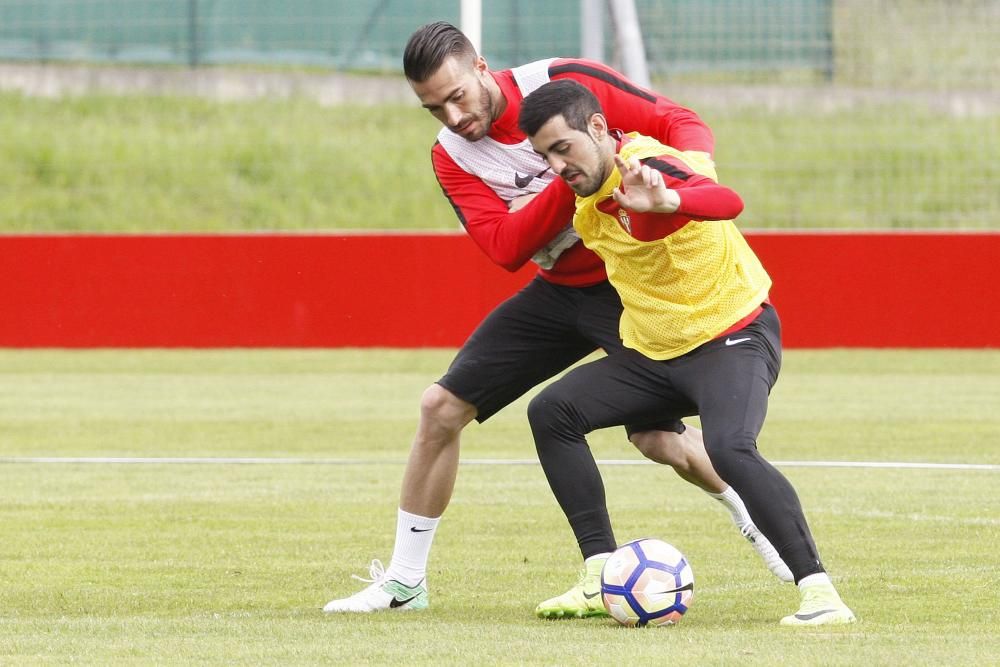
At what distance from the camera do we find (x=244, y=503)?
8453 millimetres

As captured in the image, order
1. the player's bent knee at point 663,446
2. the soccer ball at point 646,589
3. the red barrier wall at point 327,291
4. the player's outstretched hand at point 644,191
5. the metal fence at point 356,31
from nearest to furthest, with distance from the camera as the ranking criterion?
the player's outstretched hand at point 644,191 < the soccer ball at point 646,589 < the player's bent knee at point 663,446 < the red barrier wall at point 327,291 < the metal fence at point 356,31

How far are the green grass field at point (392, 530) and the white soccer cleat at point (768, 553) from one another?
0.18ft

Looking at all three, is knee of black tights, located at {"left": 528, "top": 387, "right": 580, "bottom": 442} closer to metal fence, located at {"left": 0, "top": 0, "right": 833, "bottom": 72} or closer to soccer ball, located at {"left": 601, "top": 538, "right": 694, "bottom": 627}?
soccer ball, located at {"left": 601, "top": 538, "right": 694, "bottom": 627}

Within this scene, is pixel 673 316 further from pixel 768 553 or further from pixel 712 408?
pixel 768 553

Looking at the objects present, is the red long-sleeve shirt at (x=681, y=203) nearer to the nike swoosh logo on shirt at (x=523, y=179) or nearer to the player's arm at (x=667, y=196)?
the player's arm at (x=667, y=196)

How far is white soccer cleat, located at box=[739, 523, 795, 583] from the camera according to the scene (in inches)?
245

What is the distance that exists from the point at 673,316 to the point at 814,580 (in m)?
0.96

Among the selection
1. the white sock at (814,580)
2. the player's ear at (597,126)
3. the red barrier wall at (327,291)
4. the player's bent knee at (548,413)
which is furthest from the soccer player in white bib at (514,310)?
the red barrier wall at (327,291)

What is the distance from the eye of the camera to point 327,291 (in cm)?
1631

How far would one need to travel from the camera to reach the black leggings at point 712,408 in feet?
17.6

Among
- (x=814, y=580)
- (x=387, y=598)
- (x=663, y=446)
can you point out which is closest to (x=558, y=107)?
(x=663, y=446)

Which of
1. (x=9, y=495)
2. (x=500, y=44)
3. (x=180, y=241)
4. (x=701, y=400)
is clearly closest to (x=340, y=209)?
(x=500, y=44)

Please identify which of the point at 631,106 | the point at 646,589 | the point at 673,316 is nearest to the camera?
the point at 646,589

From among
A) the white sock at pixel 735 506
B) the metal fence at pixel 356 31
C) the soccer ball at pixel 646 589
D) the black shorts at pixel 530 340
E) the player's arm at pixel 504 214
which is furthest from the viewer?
the metal fence at pixel 356 31
